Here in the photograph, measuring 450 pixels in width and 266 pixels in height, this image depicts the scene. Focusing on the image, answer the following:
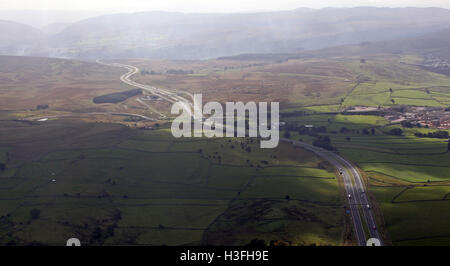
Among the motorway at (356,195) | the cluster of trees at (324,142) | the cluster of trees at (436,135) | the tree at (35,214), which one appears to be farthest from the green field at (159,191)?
the cluster of trees at (436,135)

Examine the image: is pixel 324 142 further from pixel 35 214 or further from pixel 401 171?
pixel 35 214

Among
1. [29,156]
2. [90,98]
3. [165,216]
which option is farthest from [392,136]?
[90,98]

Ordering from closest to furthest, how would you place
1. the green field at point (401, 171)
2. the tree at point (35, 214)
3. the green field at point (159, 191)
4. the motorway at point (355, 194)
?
1. the green field at point (401, 171)
2. the motorway at point (355, 194)
3. the green field at point (159, 191)
4. the tree at point (35, 214)

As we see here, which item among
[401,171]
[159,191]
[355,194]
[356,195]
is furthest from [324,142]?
[159,191]

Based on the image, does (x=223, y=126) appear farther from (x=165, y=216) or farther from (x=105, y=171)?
(x=165, y=216)

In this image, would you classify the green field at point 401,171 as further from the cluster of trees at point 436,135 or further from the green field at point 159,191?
the green field at point 159,191

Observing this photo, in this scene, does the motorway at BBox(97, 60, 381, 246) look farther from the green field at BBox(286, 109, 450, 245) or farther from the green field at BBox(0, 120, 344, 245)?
the green field at BBox(0, 120, 344, 245)
